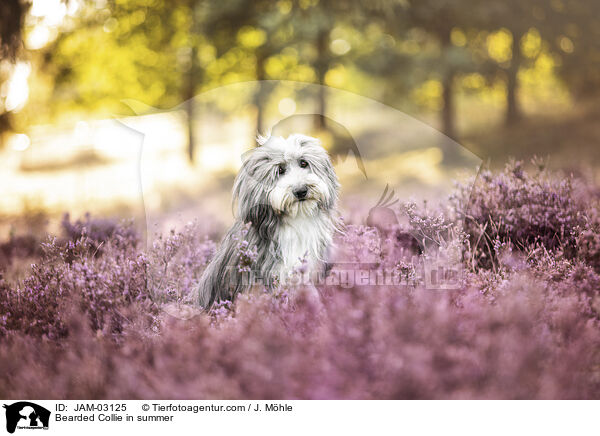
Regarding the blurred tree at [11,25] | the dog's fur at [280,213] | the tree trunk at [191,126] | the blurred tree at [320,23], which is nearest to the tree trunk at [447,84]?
the blurred tree at [320,23]

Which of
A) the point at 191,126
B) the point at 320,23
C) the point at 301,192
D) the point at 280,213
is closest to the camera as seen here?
the point at 301,192

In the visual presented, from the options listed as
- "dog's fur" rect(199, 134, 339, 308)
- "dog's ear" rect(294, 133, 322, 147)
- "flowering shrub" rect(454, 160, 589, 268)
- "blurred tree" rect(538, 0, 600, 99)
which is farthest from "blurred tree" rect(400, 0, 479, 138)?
"dog's fur" rect(199, 134, 339, 308)

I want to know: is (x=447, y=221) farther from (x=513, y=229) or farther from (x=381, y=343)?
(x=381, y=343)

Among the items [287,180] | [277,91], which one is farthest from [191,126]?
[287,180]

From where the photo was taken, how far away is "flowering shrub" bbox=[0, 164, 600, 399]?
2438 millimetres

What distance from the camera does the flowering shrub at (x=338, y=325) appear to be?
2.44m

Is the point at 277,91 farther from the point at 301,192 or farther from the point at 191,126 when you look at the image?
the point at 301,192

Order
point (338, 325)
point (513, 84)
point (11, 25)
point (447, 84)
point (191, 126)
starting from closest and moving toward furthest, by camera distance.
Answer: point (338, 325) → point (191, 126) → point (11, 25) → point (513, 84) → point (447, 84)

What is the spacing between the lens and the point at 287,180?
2.99 meters

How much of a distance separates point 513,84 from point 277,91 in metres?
3.16
